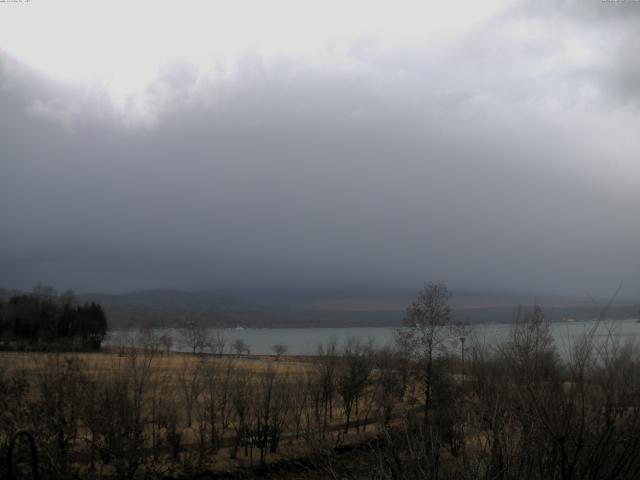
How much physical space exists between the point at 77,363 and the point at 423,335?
2533cm

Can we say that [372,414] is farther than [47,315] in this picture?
No

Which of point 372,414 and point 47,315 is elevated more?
point 47,315

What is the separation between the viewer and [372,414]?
38.8m

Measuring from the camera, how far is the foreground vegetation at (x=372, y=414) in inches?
262

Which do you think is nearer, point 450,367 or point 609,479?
point 609,479

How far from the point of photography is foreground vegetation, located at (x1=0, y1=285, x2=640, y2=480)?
6.64 m

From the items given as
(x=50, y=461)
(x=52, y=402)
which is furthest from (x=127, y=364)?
(x=50, y=461)

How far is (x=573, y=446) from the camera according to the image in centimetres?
665

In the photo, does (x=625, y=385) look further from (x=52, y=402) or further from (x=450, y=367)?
(x=450, y=367)

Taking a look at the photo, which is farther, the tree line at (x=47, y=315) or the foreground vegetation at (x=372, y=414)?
the tree line at (x=47, y=315)

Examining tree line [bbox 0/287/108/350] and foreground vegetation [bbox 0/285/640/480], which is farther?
tree line [bbox 0/287/108/350]

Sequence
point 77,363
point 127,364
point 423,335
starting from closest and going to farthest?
point 77,363
point 127,364
point 423,335

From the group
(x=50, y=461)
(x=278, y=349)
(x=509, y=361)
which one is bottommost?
(x=278, y=349)

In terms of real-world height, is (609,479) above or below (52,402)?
above
